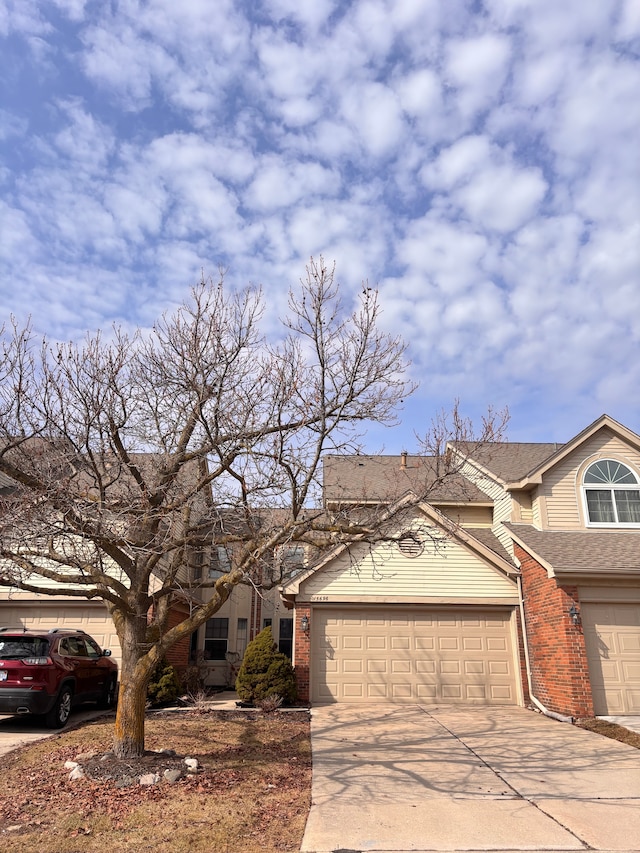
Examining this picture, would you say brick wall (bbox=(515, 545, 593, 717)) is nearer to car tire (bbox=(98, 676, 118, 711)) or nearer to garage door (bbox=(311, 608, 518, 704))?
garage door (bbox=(311, 608, 518, 704))

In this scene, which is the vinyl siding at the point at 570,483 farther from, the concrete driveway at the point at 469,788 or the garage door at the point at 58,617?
the garage door at the point at 58,617

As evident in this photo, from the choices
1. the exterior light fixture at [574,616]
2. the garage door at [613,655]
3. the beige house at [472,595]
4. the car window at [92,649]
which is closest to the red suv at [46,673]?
the car window at [92,649]

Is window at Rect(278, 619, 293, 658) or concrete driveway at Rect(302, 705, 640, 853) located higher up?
window at Rect(278, 619, 293, 658)

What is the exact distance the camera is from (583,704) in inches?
475

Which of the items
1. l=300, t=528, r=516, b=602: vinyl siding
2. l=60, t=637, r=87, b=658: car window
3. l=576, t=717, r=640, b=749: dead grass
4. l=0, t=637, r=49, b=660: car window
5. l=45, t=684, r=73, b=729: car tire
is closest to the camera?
l=576, t=717, r=640, b=749: dead grass

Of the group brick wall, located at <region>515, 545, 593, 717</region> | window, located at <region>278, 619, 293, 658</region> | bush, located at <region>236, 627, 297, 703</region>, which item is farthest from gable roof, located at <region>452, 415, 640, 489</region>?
window, located at <region>278, 619, 293, 658</region>

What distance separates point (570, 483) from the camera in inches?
598

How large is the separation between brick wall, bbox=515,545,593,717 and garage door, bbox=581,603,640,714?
334mm

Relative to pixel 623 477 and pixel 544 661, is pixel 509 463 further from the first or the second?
pixel 544 661

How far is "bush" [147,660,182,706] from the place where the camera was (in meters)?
13.0

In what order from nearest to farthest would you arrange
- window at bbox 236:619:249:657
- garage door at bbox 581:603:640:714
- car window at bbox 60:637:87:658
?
1. car window at bbox 60:637:87:658
2. garage door at bbox 581:603:640:714
3. window at bbox 236:619:249:657

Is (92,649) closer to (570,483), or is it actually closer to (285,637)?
(285,637)

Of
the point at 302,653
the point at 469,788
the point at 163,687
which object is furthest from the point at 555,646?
the point at 163,687

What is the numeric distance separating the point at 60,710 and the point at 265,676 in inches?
163
